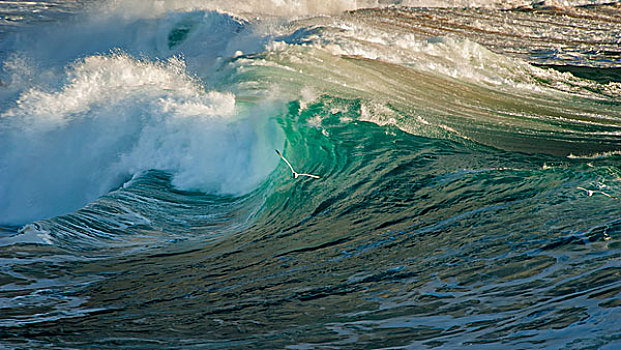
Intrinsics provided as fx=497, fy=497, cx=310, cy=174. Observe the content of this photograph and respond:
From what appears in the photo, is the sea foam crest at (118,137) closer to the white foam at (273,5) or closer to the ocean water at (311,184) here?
the ocean water at (311,184)

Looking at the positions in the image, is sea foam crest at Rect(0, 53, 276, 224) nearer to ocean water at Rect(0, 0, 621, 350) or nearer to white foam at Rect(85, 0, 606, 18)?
ocean water at Rect(0, 0, 621, 350)

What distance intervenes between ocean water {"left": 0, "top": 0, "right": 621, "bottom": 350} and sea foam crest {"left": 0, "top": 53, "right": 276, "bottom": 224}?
2cm

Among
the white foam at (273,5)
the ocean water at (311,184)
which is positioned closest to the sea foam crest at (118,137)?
the ocean water at (311,184)

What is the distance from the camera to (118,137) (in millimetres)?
5551

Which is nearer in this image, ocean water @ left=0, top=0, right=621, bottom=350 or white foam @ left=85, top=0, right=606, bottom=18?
ocean water @ left=0, top=0, right=621, bottom=350

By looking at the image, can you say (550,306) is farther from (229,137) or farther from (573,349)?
(229,137)

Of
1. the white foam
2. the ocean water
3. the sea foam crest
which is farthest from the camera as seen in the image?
the white foam

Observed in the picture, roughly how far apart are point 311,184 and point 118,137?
2.42m

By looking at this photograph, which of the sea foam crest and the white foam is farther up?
the white foam

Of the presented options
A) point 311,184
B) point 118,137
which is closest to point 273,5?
point 118,137

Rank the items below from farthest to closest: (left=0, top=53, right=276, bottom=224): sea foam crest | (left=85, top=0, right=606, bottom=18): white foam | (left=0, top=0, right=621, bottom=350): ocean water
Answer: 1. (left=85, top=0, right=606, bottom=18): white foam
2. (left=0, top=53, right=276, bottom=224): sea foam crest
3. (left=0, top=0, right=621, bottom=350): ocean water

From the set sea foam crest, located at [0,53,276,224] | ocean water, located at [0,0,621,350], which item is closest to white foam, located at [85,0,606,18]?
ocean water, located at [0,0,621,350]

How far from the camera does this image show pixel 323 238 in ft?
12.4

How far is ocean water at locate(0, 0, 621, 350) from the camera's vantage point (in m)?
2.89
